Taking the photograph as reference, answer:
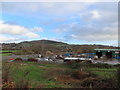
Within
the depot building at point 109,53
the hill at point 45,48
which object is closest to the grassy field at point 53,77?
the hill at point 45,48

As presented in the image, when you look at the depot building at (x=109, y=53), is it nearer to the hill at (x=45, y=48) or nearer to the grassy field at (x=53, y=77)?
the hill at (x=45, y=48)

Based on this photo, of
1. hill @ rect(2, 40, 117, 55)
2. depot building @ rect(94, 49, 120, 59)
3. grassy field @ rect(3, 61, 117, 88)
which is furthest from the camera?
hill @ rect(2, 40, 117, 55)

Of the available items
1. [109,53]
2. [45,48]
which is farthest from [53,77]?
[45,48]

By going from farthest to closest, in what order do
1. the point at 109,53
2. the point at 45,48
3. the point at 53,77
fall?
1. the point at 45,48
2. the point at 109,53
3. the point at 53,77

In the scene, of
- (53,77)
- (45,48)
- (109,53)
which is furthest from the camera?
(45,48)

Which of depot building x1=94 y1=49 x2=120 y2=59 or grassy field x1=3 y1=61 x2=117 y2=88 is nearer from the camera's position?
grassy field x1=3 y1=61 x2=117 y2=88

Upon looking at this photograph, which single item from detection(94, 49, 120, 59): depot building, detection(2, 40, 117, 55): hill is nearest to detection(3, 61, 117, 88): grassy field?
detection(2, 40, 117, 55): hill

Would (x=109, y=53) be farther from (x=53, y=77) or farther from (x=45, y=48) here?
(x=53, y=77)

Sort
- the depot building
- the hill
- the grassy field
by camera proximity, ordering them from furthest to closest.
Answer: the hill
the depot building
the grassy field

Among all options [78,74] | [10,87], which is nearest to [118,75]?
[10,87]

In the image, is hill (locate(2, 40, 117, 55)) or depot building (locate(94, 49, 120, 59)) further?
hill (locate(2, 40, 117, 55))

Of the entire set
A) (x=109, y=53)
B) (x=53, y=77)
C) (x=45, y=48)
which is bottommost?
(x=53, y=77)

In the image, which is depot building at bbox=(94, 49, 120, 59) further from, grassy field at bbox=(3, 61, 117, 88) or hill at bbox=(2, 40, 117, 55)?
grassy field at bbox=(3, 61, 117, 88)

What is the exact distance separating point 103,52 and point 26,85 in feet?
152
